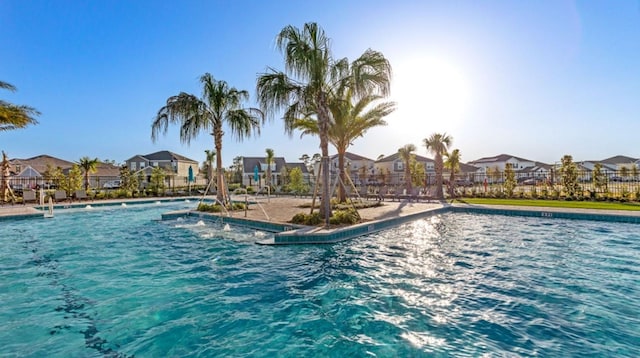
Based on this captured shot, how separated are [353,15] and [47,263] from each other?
11067 mm

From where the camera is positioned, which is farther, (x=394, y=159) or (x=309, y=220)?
(x=394, y=159)

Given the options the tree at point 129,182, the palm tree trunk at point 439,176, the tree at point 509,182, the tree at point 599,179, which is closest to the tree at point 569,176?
the tree at point 599,179

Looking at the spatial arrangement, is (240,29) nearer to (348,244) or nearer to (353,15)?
(353,15)

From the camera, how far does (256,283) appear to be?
530 centimetres

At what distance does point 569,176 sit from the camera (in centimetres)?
1650

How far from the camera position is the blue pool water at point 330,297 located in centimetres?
333

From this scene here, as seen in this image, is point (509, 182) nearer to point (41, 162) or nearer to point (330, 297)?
point (330, 297)

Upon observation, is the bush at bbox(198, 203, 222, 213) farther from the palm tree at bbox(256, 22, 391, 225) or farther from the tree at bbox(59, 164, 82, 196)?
the tree at bbox(59, 164, 82, 196)

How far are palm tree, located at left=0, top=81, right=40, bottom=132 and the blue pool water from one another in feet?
38.5

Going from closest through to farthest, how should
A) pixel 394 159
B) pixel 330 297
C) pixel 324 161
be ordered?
pixel 330 297 < pixel 324 161 < pixel 394 159

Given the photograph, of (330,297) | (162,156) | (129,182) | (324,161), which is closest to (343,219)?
(324,161)

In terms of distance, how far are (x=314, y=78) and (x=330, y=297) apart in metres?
6.94

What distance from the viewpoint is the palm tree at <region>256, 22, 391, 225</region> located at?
367 inches

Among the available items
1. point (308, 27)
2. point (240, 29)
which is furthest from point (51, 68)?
point (308, 27)
